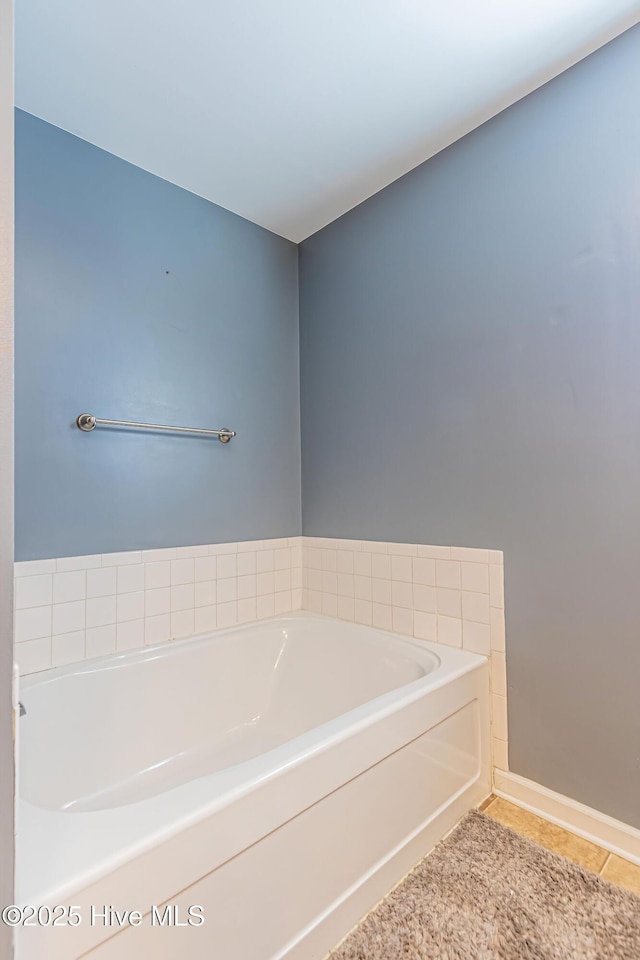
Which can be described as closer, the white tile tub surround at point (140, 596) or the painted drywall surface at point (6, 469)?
the painted drywall surface at point (6, 469)

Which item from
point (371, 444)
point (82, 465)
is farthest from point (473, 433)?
point (82, 465)

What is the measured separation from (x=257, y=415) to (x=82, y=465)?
0.90 m

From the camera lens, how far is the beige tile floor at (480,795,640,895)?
1.32 metres

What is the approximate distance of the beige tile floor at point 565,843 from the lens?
4.33 ft

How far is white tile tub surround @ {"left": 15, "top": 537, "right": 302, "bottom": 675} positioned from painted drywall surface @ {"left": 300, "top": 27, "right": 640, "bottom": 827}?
64 centimetres

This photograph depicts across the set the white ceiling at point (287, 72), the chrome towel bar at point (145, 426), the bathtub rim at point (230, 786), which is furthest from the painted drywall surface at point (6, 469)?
the chrome towel bar at point (145, 426)

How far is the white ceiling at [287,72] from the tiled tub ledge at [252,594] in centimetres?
166

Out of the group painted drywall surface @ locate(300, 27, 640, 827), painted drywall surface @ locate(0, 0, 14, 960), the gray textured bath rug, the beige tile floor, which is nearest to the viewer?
painted drywall surface @ locate(0, 0, 14, 960)

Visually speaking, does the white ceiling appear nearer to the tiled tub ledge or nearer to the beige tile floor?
the tiled tub ledge

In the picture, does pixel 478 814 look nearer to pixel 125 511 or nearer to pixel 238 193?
pixel 125 511

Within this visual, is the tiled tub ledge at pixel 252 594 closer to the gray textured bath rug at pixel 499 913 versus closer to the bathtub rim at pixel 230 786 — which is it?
the bathtub rim at pixel 230 786

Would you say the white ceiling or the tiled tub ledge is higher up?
the white ceiling

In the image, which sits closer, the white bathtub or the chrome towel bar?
the white bathtub

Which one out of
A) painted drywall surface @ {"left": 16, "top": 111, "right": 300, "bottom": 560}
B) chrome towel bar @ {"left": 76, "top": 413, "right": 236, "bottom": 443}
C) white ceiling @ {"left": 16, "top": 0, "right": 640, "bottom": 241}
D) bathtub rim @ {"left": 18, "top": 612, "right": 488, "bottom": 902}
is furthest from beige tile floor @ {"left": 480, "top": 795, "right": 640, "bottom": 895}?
white ceiling @ {"left": 16, "top": 0, "right": 640, "bottom": 241}
